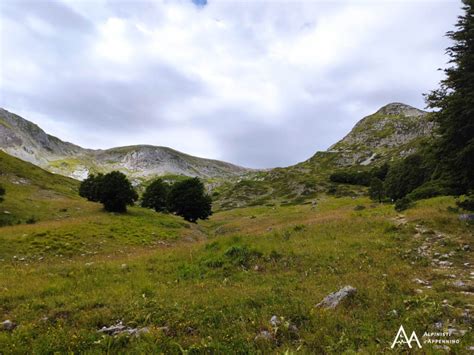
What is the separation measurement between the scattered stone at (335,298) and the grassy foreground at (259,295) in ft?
0.75

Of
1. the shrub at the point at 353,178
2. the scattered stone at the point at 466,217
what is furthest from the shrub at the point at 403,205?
the shrub at the point at 353,178

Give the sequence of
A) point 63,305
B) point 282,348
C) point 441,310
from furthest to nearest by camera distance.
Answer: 1. point 63,305
2. point 441,310
3. point 282,348

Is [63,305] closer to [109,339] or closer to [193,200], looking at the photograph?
[109,339]

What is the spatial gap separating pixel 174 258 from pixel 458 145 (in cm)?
1649

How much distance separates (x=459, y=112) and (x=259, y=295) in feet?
48.5

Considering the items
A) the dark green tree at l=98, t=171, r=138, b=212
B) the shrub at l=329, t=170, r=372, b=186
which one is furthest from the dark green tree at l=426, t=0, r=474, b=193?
the shrub at l=329, t=170, r=372, b=186

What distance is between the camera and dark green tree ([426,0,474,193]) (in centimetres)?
1561

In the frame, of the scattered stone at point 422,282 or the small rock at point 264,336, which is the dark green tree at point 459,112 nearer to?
the scattered stone at point 422,282

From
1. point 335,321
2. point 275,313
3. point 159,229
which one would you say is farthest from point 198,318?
point 159,229

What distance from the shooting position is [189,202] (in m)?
53.0

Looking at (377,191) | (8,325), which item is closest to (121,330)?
(8,325)

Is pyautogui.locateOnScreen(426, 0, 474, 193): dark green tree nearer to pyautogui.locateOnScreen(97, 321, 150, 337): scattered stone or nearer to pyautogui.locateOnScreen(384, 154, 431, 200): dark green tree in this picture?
pyautogui.locateOnScreen(97, 321, 150, 337): scattered stone

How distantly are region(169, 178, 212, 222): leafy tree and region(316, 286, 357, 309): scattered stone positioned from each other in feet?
150

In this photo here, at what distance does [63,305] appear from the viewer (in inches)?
360
